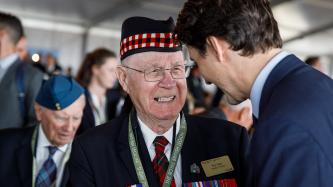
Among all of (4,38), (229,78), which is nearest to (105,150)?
(229,78)

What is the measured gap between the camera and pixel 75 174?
6.11 ft

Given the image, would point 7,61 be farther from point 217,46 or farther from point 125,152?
point 217,46

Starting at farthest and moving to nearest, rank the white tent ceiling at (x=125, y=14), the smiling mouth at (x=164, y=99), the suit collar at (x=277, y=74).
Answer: the white tent ceiling at (x=125, y=14), the smiling mouth at (x=164, y=99), the suit collar at (x=277, y=74)

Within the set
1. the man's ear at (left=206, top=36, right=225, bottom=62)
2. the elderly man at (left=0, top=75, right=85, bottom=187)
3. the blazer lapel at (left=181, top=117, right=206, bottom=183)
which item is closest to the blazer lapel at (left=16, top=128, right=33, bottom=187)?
the elderly man at (left=0, top=75, right=85, bottom=187)

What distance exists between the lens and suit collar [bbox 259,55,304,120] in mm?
1141

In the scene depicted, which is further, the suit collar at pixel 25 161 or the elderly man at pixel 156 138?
the suit collar at pixel 25 161

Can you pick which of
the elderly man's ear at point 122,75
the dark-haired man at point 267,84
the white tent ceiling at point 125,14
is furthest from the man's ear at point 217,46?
the white tent ceiling at point 125,14

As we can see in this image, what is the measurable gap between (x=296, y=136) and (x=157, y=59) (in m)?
1.00

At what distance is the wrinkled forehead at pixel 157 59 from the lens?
6.22ft

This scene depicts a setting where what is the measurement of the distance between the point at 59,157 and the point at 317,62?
11.6 ft

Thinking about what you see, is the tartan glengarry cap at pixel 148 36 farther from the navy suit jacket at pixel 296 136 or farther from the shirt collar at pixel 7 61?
the shirt collar at pixel 7 61

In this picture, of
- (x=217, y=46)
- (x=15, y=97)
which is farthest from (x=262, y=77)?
(x=15, y=97)

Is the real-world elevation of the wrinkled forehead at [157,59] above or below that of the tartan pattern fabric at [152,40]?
below

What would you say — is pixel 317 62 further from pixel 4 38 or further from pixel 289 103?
pixel 289 103
